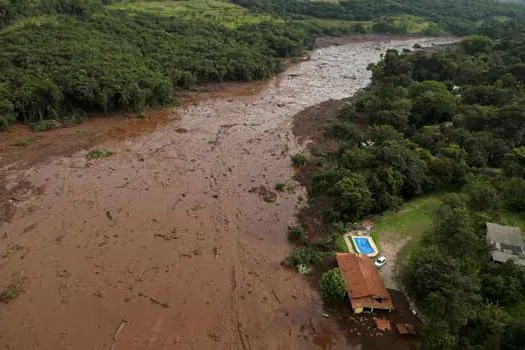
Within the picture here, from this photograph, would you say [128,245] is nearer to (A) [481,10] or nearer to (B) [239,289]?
(B) [239,289]

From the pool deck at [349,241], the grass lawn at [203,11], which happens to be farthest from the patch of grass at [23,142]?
the grass lawn at [203,11]

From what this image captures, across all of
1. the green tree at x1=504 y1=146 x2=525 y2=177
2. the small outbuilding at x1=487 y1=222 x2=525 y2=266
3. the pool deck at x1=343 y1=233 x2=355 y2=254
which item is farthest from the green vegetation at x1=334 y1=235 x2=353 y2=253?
the green tree at x1=504 y1=146 x2=525 y2=177

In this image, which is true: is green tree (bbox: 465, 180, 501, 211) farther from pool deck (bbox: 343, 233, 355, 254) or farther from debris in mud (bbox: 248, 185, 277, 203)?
debris in mud (bbox: 248, 185, 277, 203)

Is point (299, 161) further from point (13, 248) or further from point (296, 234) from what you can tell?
point (13, 248)

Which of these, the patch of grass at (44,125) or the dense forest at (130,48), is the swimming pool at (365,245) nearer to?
the dense forest at (130,48)

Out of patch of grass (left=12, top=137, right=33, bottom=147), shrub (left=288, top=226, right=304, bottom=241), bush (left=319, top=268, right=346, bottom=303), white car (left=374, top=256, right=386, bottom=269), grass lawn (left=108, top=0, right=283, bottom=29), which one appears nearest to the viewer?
bush (left=319, top=268, right=346, bottom=303)

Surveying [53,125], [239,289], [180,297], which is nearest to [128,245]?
[180,297]
